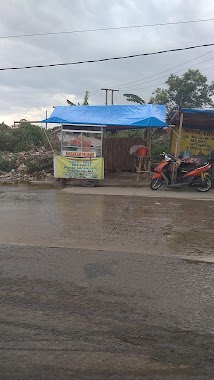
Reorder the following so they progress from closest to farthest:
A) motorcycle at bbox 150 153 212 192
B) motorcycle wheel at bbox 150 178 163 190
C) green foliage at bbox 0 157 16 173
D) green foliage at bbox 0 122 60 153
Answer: motorcycle at bbox 150 153 212 192, motorcycle wheel at bbox 150 178 163 190, green foliage at bbox 0 157 16 173, green foliage at bbox 0 122 60 153

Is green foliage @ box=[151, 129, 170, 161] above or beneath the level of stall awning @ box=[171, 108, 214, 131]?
beneath

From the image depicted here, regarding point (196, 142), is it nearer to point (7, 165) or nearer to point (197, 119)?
point (197, 119)

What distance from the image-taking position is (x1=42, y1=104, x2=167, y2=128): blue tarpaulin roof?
520 inches

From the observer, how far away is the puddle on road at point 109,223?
6.18m

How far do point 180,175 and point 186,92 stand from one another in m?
28.1

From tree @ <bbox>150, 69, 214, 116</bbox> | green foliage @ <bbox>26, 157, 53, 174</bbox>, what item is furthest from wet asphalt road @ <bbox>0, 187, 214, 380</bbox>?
tree @ <bbox>150, 69, 214, 116</bbox>

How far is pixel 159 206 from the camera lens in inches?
381

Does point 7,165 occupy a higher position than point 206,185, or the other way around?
point 7,165

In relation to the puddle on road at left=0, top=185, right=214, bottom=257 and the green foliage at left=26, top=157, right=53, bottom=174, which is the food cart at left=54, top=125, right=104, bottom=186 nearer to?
the puddle on road at left=0, top=185, right=214, bottom=257

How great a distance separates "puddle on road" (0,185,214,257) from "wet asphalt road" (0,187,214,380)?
3 cm

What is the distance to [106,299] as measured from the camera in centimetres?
401

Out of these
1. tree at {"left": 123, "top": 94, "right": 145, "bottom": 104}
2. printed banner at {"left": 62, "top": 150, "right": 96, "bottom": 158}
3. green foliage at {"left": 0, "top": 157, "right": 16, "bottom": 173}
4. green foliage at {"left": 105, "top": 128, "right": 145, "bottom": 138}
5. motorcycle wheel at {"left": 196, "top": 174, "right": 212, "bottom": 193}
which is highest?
tree at {"left": 123, "top": 94, "right": 145, "bottom": 104}

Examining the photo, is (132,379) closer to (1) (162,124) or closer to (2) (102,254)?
(2) (102,254)

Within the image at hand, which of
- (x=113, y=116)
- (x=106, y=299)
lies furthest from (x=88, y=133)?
(x=106, y=299)
